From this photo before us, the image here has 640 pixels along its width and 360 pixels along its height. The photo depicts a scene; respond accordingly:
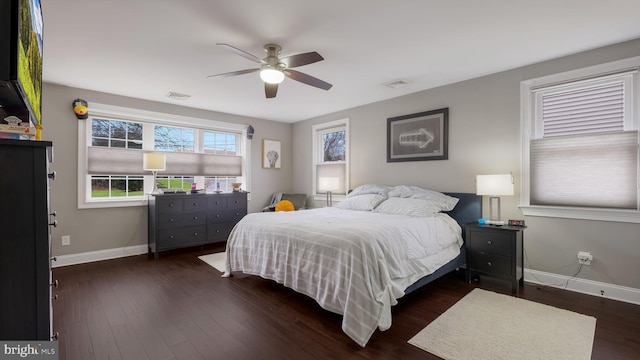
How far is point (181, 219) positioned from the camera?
4.51 metres

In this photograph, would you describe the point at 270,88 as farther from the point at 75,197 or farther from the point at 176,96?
the point at 75,197

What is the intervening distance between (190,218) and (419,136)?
3786mm

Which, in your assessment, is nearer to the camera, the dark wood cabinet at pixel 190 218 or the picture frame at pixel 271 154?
the dark wood cabinet at pixel 190 218

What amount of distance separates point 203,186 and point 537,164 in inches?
199

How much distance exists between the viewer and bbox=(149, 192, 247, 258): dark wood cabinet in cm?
432

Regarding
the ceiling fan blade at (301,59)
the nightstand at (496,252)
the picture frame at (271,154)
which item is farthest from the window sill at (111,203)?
the nightstand at (496,252)

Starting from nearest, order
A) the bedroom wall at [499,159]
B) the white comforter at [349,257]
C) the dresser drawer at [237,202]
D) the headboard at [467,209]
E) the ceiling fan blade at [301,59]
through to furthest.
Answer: the white comforter at [349,257] → the ceiling fan blade at [301,59] → the bedroom wall at [499,159] → the headboard at [467,209] → the dresser drawer at [237,202]

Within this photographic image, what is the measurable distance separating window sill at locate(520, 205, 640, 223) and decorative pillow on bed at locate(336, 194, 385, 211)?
1.71 meters

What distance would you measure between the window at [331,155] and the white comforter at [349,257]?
2.03 metres

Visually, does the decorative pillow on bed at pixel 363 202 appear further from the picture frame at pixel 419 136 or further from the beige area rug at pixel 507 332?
the beige area rug at pixel 507 332

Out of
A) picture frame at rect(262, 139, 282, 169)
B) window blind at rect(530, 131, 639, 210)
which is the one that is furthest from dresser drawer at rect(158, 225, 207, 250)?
window blind at rect(530, 131, 639, 210)

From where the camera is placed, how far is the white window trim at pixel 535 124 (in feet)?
Answer: 8.96

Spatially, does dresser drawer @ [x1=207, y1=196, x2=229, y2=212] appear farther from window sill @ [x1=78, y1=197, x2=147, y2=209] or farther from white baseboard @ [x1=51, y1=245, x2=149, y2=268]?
white baseboard @ [x1=51, y1=245, x2=149, y2=268]

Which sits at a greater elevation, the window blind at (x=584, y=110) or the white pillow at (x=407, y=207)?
the window blind at (x=584, y=110)
